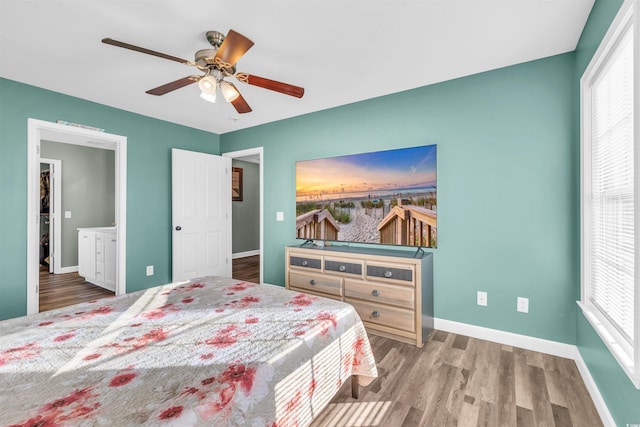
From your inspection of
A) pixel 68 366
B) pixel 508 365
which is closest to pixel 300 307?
pixel 68 366

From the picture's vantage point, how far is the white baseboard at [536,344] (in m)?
1.75

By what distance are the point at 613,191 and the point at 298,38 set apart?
218cm

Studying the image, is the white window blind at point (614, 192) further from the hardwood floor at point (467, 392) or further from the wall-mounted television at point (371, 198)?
the wall-mounted television at point (371, 198)

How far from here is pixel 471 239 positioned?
8.99 feet

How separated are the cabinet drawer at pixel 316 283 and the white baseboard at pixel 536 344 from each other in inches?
40.4

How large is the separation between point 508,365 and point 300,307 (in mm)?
1727

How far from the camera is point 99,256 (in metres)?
4.44

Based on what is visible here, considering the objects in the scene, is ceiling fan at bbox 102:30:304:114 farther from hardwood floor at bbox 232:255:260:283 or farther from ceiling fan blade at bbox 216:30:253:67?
hardwood floor at bbox 232:255:260:283

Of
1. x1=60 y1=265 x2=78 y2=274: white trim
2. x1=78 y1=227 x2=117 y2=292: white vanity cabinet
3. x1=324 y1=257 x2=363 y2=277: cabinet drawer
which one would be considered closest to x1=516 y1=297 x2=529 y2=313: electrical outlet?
x1=324 y1=257 x2=363 y2=277: cabinet drawer

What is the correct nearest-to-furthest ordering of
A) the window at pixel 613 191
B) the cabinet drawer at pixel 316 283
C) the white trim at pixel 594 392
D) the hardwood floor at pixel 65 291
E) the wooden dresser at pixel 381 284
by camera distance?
the window at pixel 613 191, the white trim at pixel 594 392, the wooden dresser at pixel 381 284, the cabinet drawer at pixel 316 283, the hardwood floor at pixel 65 291

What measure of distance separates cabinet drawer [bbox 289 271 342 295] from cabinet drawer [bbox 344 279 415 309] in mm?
106

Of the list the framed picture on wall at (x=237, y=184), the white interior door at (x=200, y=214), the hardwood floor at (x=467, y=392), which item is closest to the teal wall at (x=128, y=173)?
the white interior door at (x=200, y=214)

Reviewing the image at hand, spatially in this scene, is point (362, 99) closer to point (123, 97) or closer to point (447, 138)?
point (447, 138)

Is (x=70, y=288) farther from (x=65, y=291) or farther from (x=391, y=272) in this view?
(x=391, y=272)
